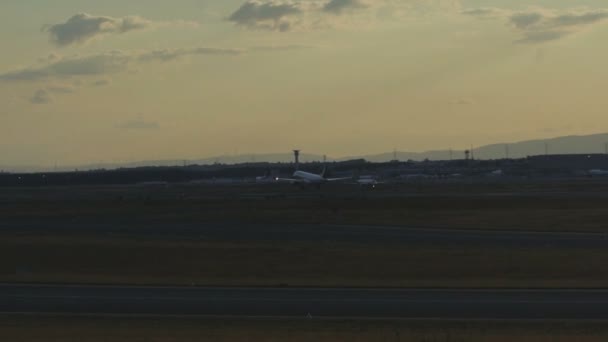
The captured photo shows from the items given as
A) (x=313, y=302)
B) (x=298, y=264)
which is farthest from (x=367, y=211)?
(x=313, y=302)

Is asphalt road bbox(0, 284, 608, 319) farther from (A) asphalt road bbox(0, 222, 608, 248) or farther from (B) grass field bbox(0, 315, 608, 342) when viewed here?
(A) asphalt road bbox(0, 222, 608, 248)

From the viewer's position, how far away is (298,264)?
4028 centimetres

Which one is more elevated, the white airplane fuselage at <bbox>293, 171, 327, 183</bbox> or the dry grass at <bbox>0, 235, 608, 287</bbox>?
the white airplane fuselage at <bbox>293, 171, 327, 183</bbox>

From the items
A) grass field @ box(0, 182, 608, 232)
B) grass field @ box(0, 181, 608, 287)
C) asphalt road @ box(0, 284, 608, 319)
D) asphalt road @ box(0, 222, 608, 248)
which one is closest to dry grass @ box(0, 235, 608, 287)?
grass field @ box(0, 181, 608, 287)

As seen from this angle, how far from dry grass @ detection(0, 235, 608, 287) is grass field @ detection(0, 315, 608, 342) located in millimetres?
8469

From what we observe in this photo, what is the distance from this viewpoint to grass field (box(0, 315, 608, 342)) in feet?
73.0

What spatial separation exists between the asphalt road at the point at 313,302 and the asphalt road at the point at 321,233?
1883 cm

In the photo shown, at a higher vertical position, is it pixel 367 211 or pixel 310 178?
pixel 310 178

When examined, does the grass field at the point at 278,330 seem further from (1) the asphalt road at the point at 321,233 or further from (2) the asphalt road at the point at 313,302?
(1) the asphalt road at the point at 321,233

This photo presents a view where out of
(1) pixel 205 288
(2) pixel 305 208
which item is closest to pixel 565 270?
(1) pixel 205 288

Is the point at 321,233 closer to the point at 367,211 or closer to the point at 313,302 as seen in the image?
the point at 367,211

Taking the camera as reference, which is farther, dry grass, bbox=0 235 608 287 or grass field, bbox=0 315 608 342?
dry grass, bbox=0 235 608 287

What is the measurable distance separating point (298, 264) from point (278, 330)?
1663 centimetres

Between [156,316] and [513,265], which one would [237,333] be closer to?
[156,316]
